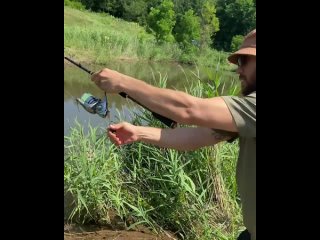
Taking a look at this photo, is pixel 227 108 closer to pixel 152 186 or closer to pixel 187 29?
pixel 152 186

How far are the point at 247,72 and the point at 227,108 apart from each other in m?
0.24

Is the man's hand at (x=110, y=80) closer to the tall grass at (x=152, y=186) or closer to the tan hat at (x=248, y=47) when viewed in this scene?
the tan hat at (x=248, y=47)

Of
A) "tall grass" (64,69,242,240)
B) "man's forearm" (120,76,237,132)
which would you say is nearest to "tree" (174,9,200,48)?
"tall grass" (64,69,242,240)

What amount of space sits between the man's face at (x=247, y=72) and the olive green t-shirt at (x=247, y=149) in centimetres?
11

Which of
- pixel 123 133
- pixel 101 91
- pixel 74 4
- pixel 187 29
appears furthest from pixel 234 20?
pixel 123 133

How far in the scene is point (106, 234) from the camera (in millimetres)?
4371

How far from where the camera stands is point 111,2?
42.5 metres

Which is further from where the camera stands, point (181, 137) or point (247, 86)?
point (181, 137)

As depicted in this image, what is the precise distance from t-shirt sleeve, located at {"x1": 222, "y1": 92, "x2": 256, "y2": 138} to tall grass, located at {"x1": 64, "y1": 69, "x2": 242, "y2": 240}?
239 cm

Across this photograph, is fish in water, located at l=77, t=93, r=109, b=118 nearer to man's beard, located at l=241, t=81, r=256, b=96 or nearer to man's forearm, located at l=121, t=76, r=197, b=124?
man's forearm, located at l=121, t=76, r=197, b=124

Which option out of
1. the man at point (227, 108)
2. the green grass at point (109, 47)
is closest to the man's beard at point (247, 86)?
the man at point (227, 108)

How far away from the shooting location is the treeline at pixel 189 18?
32094 mm

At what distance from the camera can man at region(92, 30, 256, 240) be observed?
72.2 inches

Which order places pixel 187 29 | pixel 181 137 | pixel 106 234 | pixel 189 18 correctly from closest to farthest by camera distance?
1. pixel 181 137
2. pixel 106 234
3. pixel 187 29
4. pixel 189 18
